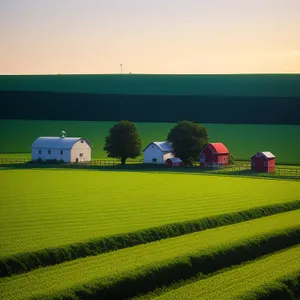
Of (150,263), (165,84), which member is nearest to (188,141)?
(150,263)

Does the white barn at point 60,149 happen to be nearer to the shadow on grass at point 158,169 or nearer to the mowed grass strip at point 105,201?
the shadow on grass at point 158,169

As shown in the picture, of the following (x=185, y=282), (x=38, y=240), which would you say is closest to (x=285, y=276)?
(x=185, y=282)

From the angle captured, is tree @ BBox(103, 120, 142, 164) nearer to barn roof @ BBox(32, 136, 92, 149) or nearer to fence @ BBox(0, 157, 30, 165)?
barn roof @ BBox(32, 136, 92, 149)

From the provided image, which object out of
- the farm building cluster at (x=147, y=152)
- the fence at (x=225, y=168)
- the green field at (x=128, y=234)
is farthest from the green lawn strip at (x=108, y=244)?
the farm building cluster at (x=147, y=152)

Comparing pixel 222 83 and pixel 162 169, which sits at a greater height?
pixel 222 83

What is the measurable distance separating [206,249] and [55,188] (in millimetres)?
25448

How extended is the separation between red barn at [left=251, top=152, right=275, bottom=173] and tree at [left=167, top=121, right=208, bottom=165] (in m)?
10.2

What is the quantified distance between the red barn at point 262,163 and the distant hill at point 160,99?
48.8 m

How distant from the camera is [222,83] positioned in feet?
516

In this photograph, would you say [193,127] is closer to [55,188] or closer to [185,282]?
[55,188]

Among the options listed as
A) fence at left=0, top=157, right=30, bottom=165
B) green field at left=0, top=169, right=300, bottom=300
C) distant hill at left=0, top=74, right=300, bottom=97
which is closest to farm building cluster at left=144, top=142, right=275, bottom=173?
fence at left=0, top=157, right=30, bottom=165

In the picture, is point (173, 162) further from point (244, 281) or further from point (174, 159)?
point (244, 281)

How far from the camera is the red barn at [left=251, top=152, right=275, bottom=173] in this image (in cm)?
8281

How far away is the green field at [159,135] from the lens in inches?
4381
